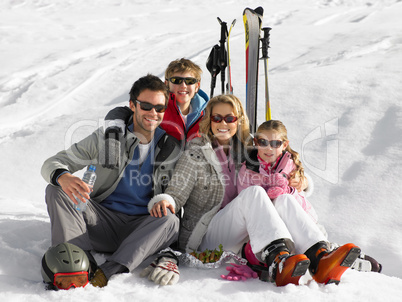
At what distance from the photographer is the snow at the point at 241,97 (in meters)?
2.13

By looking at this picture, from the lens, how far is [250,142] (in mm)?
2766

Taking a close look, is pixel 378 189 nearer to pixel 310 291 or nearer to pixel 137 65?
pixel 310 291

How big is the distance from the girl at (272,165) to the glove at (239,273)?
519 mm

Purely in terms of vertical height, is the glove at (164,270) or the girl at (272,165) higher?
the girl at (272,165)

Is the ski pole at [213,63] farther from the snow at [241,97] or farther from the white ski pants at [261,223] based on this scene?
the white ski pants at [261,223]

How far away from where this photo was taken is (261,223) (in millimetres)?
2205

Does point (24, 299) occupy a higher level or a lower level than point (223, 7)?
lower

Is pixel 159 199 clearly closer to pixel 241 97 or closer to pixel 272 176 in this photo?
pixel 272 176

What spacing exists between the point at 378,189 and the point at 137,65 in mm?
6758

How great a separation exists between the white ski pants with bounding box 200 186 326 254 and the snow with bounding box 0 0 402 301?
8.6 inches

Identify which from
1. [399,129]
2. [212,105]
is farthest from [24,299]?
[399,129]

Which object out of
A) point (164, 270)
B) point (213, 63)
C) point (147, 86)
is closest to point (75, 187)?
point (164, 270)

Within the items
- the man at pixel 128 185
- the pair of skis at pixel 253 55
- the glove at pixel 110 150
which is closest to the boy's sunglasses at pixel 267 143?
the man at pixel 128 185

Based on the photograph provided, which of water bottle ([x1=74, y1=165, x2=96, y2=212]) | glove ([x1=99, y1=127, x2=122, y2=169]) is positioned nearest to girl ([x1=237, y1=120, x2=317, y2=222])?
glove ([x1=99, y1=127, x2=122, y2=169])
